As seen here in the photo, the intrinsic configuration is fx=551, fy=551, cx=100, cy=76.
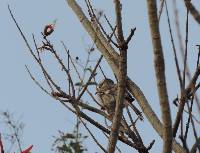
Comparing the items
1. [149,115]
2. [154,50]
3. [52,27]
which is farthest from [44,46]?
[154,50]

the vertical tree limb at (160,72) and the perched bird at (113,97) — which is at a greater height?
the perched bird at (113,97)

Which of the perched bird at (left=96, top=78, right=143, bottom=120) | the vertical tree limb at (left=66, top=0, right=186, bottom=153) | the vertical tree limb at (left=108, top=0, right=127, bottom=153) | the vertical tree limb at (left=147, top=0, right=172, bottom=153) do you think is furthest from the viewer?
the perched bird at (left=96, top=78, right=143, bottom=120)

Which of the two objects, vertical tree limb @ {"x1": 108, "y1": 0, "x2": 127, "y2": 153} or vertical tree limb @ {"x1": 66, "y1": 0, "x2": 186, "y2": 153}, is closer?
vertical tree limb @ {"x1": 108, "y1": 0, "x2": 127, "y2": 153}

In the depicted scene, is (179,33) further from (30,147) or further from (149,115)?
(30,147)

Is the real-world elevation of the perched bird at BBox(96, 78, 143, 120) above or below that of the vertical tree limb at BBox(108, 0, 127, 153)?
above

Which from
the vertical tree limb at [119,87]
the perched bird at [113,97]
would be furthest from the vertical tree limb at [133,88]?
the vertical tree limb at [119,87]

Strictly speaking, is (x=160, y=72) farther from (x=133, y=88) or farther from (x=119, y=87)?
(x=133, y=88)

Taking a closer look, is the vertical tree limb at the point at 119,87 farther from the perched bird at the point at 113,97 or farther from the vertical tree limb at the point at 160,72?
the perched bird at the point at 113,97

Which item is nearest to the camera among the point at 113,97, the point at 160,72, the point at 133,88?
the point at 160,72

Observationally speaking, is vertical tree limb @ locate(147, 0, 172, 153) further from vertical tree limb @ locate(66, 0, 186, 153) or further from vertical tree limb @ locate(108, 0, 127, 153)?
vertical tree limb @ locate(66, 0, 186, 153)

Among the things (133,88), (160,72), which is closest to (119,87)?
(160,72)

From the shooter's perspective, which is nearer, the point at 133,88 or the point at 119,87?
the point at 119,87

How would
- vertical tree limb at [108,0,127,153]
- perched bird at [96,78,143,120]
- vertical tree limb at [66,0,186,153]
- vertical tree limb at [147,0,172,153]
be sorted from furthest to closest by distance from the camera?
perched bird at [96,78,143,120]
vertical tree limb at [66,0,186,153]
vertical tree limb at [108,0,127,153]
vertical tree limb at [147,0,172,153]

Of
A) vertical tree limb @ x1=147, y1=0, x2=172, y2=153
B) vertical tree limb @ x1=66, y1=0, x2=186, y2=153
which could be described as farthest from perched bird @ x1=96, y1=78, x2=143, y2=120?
vertical tree limb @ x1=147, y1=0, x2=172, y2=153
